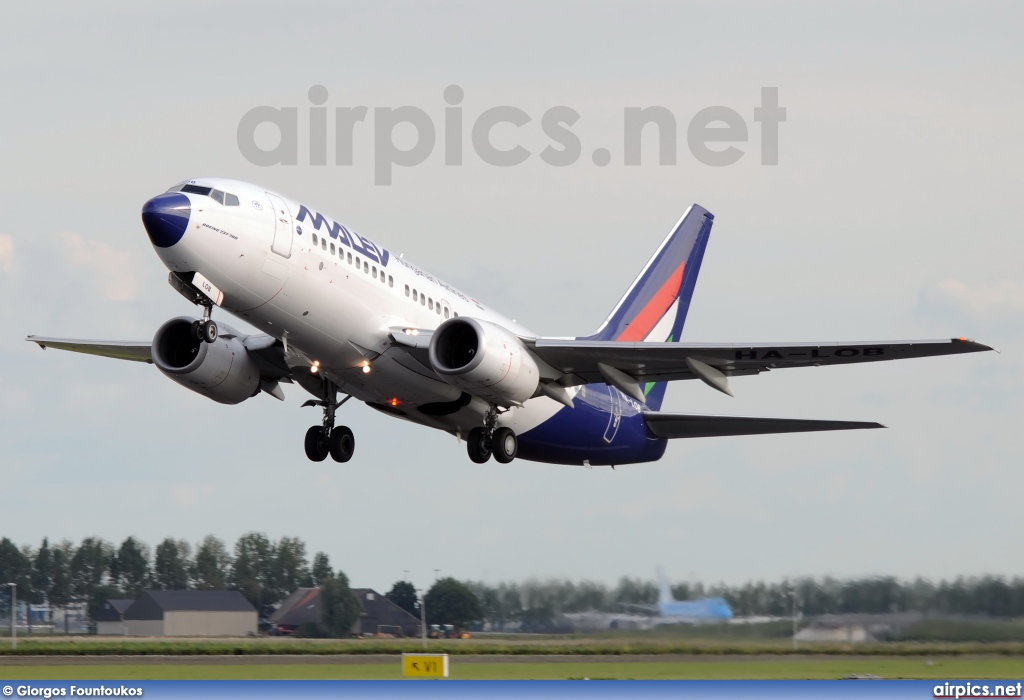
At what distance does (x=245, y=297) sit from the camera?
27.5 meters

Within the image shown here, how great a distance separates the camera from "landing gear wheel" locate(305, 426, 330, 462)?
33.4 metres

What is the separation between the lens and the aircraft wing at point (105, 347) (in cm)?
3556

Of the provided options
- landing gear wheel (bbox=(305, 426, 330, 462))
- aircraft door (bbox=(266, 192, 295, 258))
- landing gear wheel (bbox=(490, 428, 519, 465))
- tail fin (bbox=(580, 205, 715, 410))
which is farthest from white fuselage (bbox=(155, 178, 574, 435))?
tail fin (bbox=(580, 205, 715, 410))

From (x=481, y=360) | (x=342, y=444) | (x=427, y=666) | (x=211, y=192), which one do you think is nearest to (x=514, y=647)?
(x=427, y=666)

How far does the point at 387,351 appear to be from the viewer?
2983 centimetres

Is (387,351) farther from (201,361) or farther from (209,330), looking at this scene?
(201,361)

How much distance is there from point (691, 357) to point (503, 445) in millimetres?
4789

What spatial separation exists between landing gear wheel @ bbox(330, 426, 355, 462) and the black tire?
5913 mm

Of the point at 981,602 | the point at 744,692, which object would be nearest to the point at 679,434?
the point at 981,602

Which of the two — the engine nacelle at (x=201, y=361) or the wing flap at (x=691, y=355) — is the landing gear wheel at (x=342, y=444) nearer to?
the engine nacelle at (x=201, y=361)

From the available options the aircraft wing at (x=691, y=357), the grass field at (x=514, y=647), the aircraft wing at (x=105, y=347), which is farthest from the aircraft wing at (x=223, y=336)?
the grass field at (x=514, y=647)

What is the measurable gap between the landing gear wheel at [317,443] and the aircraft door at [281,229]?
22.7 ft

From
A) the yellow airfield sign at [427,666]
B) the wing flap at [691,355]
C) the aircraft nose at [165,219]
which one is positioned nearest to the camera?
the aircraft nose at [165,219]

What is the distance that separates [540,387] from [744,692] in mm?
8552
